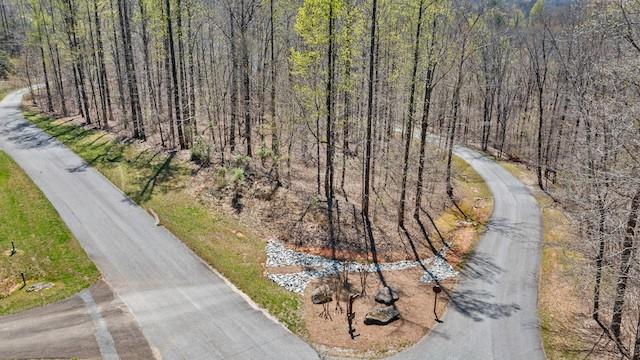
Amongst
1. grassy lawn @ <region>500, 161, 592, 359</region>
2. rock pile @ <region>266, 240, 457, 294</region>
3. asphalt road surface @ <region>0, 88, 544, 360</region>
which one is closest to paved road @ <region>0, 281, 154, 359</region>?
asphalt road surface @ <region>0, 88, 544, 360</region>

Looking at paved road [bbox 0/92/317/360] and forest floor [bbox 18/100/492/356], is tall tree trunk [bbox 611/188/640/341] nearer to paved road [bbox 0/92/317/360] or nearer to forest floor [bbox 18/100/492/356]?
forest floor [bbox 18/100/492/356]

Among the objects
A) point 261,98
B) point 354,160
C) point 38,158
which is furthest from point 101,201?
point 354,160

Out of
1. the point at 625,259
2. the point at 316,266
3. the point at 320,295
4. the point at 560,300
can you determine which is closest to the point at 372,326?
the point at 320,295

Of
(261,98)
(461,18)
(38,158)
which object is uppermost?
(461,18)

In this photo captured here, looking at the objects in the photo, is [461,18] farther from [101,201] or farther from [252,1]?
[101,201]

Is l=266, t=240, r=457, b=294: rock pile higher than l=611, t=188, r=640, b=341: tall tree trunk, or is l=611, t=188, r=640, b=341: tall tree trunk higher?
l=611, t=188, r=640, b=341: tall tree trunk

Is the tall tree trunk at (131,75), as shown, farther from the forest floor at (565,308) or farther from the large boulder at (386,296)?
the forest floor at (565,308)
